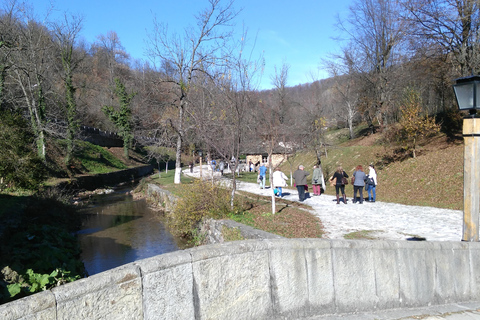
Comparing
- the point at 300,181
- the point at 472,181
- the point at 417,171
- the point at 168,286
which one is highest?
the point at 472,181

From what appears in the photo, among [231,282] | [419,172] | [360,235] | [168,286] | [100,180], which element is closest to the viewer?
[168,286]

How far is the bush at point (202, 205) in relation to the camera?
11.1 metres

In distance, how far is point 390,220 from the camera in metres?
10.9

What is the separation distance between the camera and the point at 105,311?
3.06 m

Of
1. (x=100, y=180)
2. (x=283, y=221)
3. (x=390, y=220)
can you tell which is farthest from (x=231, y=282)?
(x=100, y=180)

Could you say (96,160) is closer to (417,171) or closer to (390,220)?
(417,171)

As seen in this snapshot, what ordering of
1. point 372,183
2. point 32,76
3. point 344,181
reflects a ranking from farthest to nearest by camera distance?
point 32,76 < point 372,183 < point 344,181

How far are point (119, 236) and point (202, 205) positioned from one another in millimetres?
4531

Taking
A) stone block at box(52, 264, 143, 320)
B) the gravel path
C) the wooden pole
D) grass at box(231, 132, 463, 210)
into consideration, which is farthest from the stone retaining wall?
the wooden pole

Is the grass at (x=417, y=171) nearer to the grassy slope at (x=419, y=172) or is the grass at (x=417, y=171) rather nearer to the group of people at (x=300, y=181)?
the grassy slope at (x=419, y=172)

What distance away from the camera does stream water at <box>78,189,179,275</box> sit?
1128 cm

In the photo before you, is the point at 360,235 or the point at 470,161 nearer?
the point at 470,161

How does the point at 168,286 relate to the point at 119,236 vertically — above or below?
above

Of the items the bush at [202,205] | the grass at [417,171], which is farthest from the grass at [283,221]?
the grass at [417,171]
